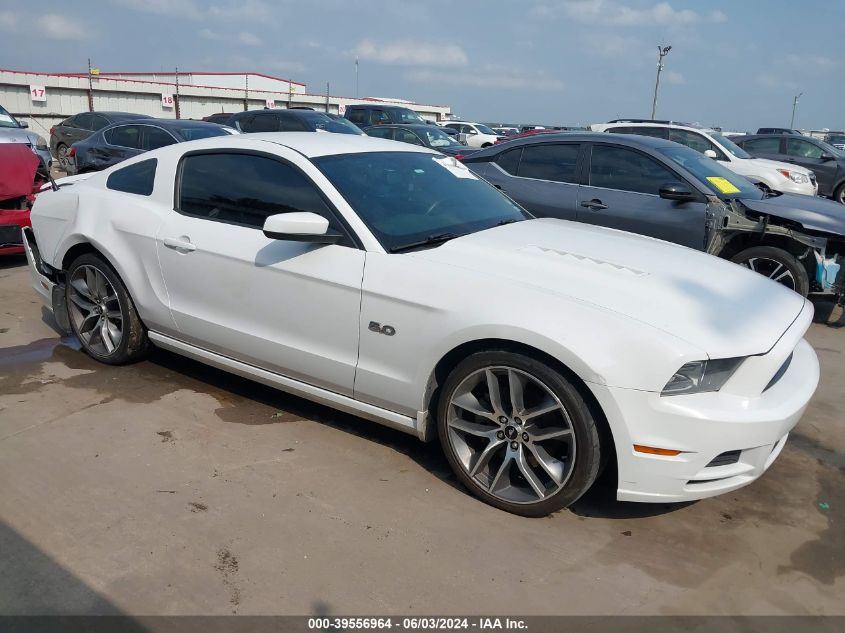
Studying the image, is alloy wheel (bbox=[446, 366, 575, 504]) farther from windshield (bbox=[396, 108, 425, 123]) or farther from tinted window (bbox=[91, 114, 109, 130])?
windshield (bbox=[396, 108, 425, 123])

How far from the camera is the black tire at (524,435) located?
2789 millimetres

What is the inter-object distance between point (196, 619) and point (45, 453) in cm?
160

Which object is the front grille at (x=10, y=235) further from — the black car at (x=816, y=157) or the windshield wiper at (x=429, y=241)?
the black car at (x=816, y=157)

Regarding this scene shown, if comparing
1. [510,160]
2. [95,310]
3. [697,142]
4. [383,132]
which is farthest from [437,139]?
[95,310]

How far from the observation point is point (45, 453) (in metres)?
3.48

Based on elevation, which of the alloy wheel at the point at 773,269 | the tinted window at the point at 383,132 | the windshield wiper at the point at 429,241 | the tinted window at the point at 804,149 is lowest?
the alloy wheel at the point at 773,269

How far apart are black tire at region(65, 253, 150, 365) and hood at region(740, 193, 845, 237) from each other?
518 cm

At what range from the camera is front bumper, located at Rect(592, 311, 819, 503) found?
2664 mm

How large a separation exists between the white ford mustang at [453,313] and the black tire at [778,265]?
9.01 ft

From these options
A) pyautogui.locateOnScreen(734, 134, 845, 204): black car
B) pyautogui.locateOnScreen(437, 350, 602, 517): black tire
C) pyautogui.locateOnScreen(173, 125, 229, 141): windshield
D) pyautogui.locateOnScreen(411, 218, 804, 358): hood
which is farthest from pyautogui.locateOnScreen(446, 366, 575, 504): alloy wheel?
pyautogui.locateOnScreen(734, 134, 845, 204): black car

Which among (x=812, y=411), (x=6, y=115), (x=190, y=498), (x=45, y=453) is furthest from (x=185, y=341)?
(x=6, y=115)

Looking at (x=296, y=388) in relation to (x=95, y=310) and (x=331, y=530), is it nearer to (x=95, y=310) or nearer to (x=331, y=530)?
Result: (x=331, y=530)

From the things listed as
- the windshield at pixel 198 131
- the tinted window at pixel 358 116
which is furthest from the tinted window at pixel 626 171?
the tinted window at pixel 358 116

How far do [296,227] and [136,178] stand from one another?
174cm
